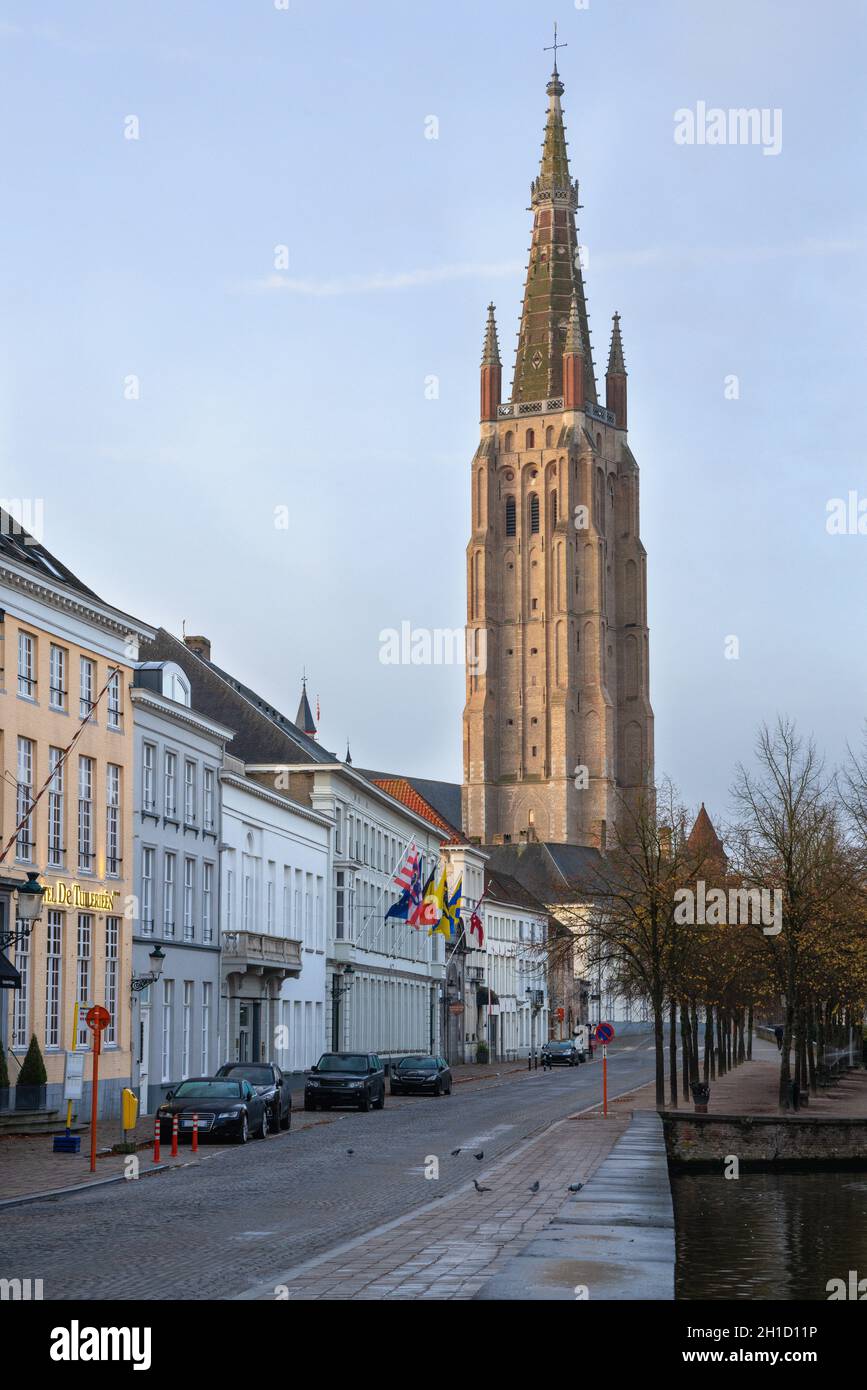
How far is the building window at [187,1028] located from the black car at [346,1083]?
3.58 metres

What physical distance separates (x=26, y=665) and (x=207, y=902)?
1616 centimetres

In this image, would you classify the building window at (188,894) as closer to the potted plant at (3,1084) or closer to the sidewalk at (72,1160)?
the sidewalk at (72,1160)

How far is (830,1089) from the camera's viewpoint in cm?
6475

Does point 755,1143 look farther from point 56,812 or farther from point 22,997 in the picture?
point 56,812

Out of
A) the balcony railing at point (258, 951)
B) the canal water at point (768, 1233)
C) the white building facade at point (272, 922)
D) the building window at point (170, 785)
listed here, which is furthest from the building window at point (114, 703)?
the canal water at point (768, 1233)

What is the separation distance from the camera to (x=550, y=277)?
180750mm

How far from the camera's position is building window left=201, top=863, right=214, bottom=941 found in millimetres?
57094

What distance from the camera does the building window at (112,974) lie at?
1874 inches

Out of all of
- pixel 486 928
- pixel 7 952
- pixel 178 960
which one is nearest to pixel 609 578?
pixel 486 928

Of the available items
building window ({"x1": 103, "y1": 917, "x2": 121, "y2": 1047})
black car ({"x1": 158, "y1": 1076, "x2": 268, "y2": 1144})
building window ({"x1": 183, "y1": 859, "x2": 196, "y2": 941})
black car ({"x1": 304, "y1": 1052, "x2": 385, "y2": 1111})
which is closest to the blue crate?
black car ({"x1": 158, "y1": 1076, "x2": 268, "y2": 1144})

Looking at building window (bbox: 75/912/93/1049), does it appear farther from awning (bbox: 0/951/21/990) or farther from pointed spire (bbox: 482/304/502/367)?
pointed spire (bbox: 482/304/502/367)

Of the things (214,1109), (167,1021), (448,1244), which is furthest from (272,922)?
(448,1244)
